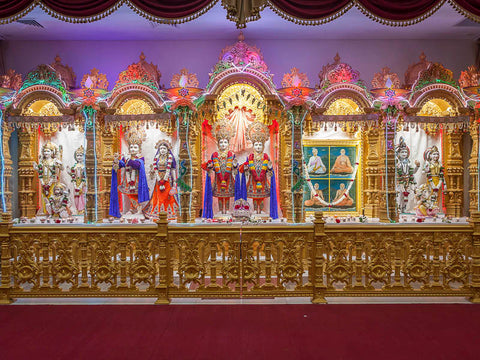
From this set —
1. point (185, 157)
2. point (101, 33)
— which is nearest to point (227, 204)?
point (185, 157)

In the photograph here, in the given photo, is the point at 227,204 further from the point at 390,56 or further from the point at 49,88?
the point at 390,56

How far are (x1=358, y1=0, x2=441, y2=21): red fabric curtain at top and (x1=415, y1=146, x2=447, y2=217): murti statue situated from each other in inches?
129

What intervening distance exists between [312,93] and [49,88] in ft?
13.5

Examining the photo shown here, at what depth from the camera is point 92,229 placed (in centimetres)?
401

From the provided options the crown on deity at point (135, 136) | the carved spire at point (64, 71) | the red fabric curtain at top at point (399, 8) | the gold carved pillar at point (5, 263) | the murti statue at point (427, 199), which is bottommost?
the gold carved pillar at point (5, 263)

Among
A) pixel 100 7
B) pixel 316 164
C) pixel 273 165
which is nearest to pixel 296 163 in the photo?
pixel 273 165

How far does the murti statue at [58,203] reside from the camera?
A: 6.21 m

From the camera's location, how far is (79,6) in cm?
366

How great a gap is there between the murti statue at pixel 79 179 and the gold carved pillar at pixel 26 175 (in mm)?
730

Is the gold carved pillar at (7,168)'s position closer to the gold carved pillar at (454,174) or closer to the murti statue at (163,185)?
the murti statue at (163,185)

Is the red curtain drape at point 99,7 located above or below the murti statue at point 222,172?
above

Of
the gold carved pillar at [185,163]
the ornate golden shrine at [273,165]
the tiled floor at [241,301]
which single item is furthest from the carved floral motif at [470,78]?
the gold carved pillar at [185,163]

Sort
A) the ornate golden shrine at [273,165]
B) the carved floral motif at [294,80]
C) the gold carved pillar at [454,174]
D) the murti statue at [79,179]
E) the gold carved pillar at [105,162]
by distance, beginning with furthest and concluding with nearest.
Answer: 1. the gold carved pillar at [454,174]
2. the murti statue at [79,179]
3. the gold carved pillar at [105,162]
4. the carved floral motif at [294,80]
5. the ornate golden shrine at [273,165]

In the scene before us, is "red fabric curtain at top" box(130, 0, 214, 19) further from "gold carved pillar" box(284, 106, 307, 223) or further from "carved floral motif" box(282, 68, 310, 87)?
"gold carved pillar" box(284, 106, 307, 223)
